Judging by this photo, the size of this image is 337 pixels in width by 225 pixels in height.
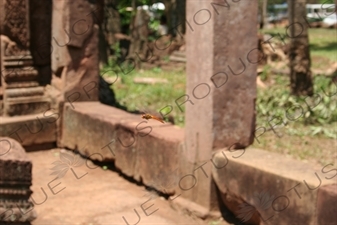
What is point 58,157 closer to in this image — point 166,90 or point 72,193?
point 72,193

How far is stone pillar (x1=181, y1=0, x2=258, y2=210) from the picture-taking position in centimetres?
425

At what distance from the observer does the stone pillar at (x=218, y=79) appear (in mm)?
4254

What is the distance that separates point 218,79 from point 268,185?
0.82m

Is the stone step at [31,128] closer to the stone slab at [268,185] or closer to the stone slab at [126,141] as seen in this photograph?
the stone slab at [126,141]

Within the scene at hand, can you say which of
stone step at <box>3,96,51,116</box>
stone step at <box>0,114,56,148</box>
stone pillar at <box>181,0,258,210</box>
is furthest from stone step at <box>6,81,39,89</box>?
stone pillar at <box>181,0,258,210</box>

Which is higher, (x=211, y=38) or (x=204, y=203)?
(x=211, y=38)

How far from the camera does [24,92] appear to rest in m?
6.41

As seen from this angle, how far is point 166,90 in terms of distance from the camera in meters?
9.53

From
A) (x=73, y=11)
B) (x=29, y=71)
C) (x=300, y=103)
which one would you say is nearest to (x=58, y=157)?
(x=29, y=71)

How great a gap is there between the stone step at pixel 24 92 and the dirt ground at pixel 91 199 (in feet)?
2.48

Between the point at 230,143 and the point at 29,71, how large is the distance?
283 centimetres

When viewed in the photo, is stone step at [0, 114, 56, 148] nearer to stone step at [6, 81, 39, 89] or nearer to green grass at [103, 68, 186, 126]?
stone step at [6, 81, 39, 89]

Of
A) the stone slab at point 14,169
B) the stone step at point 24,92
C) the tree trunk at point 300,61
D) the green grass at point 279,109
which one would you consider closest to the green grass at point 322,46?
the tree trunk at point 300,61

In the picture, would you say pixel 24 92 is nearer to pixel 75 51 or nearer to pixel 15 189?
pixel 75 51
